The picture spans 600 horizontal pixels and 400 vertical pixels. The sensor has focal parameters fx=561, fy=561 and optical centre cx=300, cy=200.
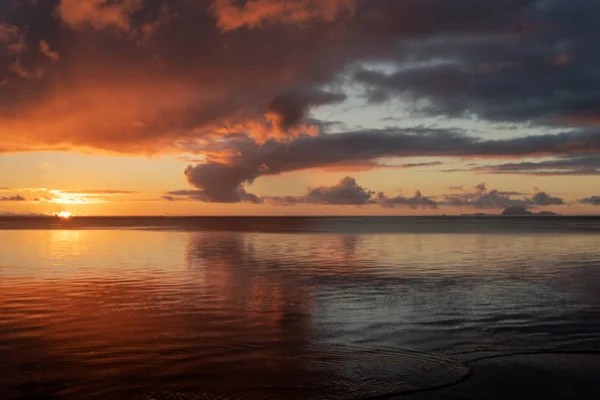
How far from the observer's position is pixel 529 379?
47.7 ft

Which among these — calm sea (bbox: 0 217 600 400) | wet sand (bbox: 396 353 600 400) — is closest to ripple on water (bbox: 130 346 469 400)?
calm sea (bbox: 0 217 600 400)

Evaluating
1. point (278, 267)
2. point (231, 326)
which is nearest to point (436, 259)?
point (278, 267)

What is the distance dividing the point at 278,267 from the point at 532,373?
29.7 m

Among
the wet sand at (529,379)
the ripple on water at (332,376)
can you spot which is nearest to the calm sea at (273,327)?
the ripple on water at (332,376)

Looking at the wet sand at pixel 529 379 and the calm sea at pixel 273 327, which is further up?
the calm sea at pixel 273 327

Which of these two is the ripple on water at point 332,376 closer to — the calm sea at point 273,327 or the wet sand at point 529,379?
the calm sea at point 273,327

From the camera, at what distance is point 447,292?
29.5m

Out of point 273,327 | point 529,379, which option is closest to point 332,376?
point 529,379

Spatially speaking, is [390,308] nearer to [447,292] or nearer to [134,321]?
[447,292]

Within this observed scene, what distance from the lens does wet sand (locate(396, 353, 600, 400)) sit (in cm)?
1330

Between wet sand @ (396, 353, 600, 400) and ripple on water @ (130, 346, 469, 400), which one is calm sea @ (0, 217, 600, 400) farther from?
wet sand @ (396, 353, 600, 400)

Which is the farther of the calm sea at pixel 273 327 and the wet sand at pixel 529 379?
the calm sea at pixel 273 327

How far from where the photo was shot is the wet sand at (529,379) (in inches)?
524

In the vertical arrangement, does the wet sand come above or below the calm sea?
below
